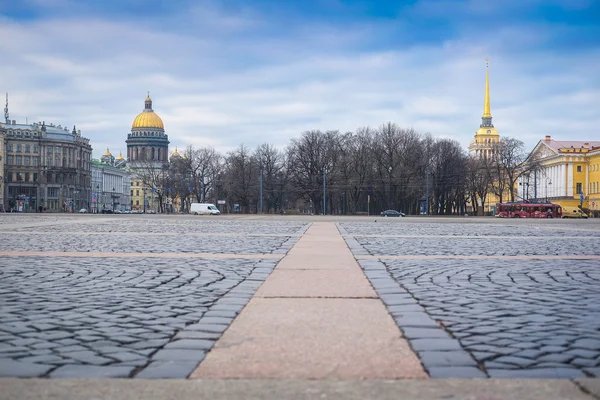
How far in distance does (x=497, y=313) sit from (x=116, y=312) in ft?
12.3

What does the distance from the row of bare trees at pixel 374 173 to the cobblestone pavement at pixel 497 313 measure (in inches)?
2862

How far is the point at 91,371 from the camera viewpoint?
4.27 metres

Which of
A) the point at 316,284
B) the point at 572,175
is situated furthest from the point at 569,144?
A: the point at 316,284

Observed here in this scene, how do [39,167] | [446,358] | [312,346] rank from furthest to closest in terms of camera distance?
[39,167], [312,346], [446,358]

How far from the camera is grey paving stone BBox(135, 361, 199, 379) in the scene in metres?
4.14

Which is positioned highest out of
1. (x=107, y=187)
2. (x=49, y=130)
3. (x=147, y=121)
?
(x=147, y=121)

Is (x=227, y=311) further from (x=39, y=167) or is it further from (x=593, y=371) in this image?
(x=39, y=167)

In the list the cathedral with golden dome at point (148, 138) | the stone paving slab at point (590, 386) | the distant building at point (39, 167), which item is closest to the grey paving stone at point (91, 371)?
the stone paving slab at point (590, 386)

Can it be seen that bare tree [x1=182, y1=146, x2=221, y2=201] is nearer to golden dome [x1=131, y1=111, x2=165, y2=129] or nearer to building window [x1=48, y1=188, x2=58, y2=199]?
building window [x1=48, y1=188, x2=58, y2=199]

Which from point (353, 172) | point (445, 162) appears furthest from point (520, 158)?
point (353, 172)

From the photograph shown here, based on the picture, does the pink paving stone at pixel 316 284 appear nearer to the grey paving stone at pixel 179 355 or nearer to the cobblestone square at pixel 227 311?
the cobblestone square at pixel 227 311

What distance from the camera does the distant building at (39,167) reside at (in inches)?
5561

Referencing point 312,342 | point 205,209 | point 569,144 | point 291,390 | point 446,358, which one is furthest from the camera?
point 569,144

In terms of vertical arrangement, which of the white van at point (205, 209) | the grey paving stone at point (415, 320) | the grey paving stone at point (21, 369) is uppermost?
the white van at point (205, 209)
